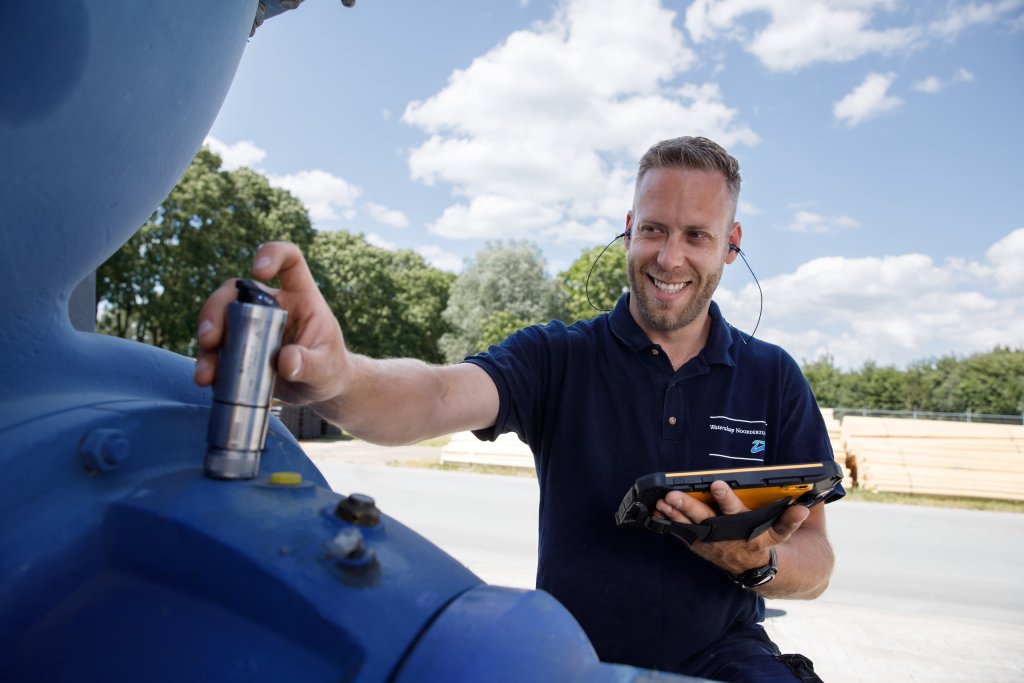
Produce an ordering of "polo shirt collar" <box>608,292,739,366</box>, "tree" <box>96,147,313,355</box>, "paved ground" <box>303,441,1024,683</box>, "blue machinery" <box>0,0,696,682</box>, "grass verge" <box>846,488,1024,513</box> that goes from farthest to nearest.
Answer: "tree" <box>96,147,313,355</box>
"grass verge" <box>846,488,1024,513</box>
"paved ground" <box>303,441,1024,683</box>
"polo shirt collar" <box>608,292,739,366</box>
"blue machinery" <box>0,0,696,682</box>

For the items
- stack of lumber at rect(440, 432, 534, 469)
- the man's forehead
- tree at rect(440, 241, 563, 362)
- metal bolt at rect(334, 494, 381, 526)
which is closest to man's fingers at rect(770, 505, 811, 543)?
the man's forehead

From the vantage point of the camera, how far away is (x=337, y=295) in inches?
1138

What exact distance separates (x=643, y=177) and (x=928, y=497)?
11.5m

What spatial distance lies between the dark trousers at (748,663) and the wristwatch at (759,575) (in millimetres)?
170

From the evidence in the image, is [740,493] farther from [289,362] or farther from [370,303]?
[370,303]

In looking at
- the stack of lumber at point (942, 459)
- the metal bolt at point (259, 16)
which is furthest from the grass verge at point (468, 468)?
the metal bolt at point (259, 16)

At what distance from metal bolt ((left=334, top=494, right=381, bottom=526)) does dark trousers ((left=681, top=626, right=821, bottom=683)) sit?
1.28 meters

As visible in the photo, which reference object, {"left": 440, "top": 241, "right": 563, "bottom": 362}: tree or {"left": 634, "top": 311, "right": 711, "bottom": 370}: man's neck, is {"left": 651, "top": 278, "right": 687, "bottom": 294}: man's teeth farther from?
{"left": 440, "top": 241, "right": 563, "bottom": 362}: tree

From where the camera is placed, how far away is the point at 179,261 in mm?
20328

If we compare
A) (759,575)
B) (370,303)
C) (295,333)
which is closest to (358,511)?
(295,333)

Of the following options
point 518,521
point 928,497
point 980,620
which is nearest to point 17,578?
point 980,620

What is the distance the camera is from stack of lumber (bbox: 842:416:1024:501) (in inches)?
457

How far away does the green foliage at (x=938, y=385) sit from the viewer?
2989cm

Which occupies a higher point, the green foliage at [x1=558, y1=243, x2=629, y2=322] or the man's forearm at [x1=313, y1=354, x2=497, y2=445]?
the green foliage at [x1=558, y1=243, x2=629, y2=322]
